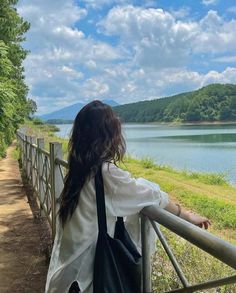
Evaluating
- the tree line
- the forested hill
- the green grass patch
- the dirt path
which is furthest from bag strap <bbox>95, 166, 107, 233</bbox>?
the forested hill

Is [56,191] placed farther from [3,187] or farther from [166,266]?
[3,187]

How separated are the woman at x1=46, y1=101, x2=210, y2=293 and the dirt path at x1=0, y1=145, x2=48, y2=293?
238 centimetres

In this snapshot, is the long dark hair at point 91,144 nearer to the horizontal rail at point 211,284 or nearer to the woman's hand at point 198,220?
the woman's hand at point 198,220

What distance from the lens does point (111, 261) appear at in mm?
2148

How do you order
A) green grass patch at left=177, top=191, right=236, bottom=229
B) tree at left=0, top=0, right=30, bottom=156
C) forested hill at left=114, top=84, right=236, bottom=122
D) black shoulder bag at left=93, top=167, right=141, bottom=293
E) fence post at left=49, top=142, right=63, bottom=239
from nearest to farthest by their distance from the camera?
black shoulder bag at left=93, top=167, right=141, bottom=293
fence post at left=49, top=142, right=63, bottom=239
tree at left=0, top=0, right=30, bottom=156
green grass patch at left=177, top=191, right=236, bottom=229
forested hill at left=114, top=84, right=236, bottom=122

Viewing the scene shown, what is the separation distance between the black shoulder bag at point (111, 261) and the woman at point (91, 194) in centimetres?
4

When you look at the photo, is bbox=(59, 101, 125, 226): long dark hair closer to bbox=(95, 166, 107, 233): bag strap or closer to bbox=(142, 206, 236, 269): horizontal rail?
bbox=(95, 166, 107, 233): bag strap

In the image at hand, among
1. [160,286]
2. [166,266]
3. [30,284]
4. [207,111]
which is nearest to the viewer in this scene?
[160,286]

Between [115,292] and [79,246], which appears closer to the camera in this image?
[115,292]

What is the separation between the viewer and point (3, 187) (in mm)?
11297

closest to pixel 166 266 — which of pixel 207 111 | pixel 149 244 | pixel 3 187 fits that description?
pixel 149 244

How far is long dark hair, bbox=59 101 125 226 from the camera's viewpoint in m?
2.26

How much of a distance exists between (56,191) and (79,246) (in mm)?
2573

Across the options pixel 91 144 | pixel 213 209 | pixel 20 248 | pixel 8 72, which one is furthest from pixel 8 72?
pixel 91 144
